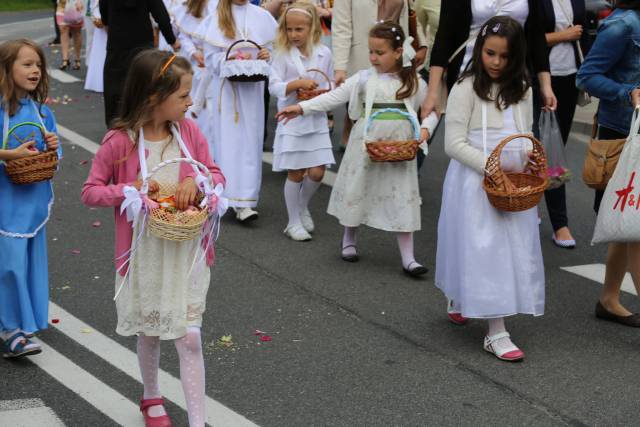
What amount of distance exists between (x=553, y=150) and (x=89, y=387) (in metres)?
3.41

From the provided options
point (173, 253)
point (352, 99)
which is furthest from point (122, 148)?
point (352, 99)

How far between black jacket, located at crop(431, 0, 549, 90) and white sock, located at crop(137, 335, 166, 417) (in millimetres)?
2871

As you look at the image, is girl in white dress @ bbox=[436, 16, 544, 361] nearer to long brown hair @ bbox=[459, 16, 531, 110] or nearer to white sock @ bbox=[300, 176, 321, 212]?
long brown hair @ bbox=[459, 16, 531, 110]

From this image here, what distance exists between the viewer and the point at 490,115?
18.3ft

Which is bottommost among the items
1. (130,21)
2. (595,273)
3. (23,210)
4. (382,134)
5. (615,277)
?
(595,273)

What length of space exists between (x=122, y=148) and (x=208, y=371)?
4.57 feet

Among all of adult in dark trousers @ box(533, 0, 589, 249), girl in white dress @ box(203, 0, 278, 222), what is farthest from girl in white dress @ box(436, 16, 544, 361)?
girl in white dress @ box(203, 0, 278, 222)

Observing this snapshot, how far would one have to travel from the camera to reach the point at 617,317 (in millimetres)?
6152

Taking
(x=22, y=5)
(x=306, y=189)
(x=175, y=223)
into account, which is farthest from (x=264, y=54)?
(x=22, y=5)

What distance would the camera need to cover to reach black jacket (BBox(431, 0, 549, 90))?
21.8ft

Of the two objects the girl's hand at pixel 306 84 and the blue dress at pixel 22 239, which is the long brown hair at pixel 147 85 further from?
the girl's hand at pixel 306 84

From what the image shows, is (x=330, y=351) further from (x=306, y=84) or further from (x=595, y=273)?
(x=306, y=84)

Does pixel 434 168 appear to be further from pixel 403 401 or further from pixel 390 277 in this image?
pixel 403 401

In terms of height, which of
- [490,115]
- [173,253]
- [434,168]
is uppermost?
[490,115]
